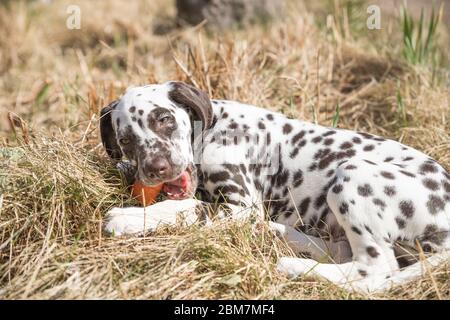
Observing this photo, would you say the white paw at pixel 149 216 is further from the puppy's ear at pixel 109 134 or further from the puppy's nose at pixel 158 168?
the puppy's ear at pixel 109 134

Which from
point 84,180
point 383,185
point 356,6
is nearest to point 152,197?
point 84,180

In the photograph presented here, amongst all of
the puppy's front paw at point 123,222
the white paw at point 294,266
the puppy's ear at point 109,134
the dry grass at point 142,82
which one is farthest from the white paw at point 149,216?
the white paw at point 294,266

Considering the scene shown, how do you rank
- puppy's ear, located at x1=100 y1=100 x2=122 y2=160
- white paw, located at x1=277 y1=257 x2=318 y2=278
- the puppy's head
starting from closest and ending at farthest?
white paw, located at x1=277 y1=257 x2=318 y2=278, the puppy's head, puppy's ear, located at x1=100 y1=100 x2=122 y2=160

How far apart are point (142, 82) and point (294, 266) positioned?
11.0 feet

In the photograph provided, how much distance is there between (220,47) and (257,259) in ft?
11.4

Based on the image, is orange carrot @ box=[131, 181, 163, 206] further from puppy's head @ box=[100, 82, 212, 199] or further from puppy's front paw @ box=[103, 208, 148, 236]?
puppy's front paw @ box=[103, 208, 148, 236]

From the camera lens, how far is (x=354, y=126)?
21.9ft

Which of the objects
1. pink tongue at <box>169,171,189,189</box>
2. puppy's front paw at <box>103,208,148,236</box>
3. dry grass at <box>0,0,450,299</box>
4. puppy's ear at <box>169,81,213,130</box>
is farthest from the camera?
puppy's ear at <box>169,81,213,130</box>

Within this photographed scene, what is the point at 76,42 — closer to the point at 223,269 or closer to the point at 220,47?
the point at 220,47

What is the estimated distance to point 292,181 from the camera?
485 cm

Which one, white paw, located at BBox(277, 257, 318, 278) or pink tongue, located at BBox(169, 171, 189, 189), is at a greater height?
pink tongue, located at BBox(169, 171, 189, 189)

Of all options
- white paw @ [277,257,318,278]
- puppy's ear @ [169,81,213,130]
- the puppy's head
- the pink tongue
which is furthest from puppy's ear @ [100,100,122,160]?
white paw @ [277,257,318,278]

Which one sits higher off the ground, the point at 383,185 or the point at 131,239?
the point at 383,185

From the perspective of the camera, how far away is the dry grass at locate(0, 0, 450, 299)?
3.92m
